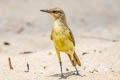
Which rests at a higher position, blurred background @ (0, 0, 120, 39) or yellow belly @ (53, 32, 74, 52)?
blurred background @ (0, 0, 120, 39)

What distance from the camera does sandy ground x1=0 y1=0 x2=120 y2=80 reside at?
732 centimetres

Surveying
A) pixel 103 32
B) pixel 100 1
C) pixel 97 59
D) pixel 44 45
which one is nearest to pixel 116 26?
pixel 103 32

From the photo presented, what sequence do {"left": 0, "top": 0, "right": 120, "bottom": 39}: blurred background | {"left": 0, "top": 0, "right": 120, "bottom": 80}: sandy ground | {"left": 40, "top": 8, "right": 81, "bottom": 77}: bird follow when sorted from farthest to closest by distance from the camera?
{"left": 0, "top": 0, "right": 120, "bottom": 39}: blurred background
{"left": 0, "top": 0, "right": 120, "bottom": 80}: sandy ground
{"left": 40, "top": 8, "right": 81, "bottom": 77}: bird

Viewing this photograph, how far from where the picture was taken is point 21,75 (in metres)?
6.81

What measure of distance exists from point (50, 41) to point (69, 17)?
2166mm

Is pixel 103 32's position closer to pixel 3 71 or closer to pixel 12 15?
pixel 12 15

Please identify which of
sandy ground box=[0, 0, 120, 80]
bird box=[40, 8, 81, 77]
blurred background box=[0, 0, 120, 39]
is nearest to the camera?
bird box=[40, 8, 81, 77]

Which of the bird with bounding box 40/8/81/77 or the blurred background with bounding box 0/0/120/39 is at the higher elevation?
the blurred background with bounding box 0/0/120/39

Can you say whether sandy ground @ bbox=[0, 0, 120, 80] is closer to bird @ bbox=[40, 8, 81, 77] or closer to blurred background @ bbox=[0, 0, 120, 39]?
blurred background @ bbox=[0, 0, 120, 39]

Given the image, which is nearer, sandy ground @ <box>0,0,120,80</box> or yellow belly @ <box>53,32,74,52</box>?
yellow belly @ <box>53,32,74,52</box>

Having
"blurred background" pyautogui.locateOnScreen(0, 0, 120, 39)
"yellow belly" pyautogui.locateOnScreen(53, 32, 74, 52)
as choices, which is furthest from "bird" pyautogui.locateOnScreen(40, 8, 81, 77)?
"blurred background" pyautogui.locateOnScreen(0, 0, 120, 39)

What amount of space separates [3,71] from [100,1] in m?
7.86

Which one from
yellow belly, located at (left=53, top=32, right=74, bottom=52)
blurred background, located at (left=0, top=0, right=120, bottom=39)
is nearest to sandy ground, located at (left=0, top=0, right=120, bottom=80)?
blurred background, located at (left=0, top=0, right=120, bottom=39)

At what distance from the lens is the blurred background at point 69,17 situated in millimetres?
12641
